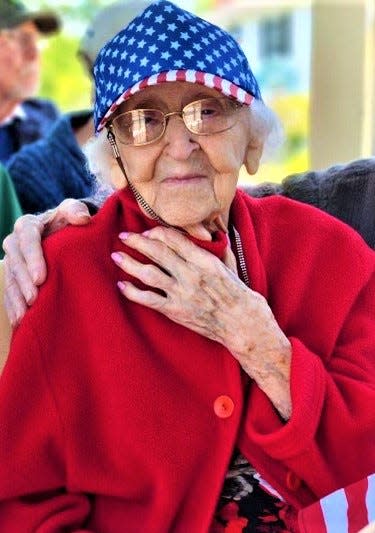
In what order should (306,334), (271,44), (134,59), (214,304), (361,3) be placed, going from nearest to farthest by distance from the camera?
(134,59)
(214,304)
(306,334)
(361,3)
(271,44)

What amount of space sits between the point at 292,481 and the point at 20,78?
3.24m

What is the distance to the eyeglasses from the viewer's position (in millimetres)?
1669

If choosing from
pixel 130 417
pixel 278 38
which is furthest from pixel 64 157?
pixel 278 38

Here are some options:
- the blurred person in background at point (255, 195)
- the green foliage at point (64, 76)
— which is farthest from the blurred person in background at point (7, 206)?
the green foliage at point (64, 76)

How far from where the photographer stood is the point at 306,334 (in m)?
1.86

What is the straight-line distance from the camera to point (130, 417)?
1698 millimetres

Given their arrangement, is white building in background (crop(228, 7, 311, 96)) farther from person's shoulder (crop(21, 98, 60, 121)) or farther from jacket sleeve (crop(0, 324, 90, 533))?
jacket sleeve (crop(0, 324, 90, 533))

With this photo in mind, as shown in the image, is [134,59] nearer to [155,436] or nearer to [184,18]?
[184,18]

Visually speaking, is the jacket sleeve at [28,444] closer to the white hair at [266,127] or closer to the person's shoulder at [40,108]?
the white hair at [266,127]

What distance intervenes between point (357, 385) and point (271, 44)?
15286 mm

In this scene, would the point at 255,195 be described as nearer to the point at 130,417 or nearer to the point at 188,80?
the point at 188,80

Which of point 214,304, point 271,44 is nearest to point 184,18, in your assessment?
point 214,304

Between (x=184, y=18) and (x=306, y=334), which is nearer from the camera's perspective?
(x=184, y=18)

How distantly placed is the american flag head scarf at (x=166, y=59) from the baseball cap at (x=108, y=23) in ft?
5.78
